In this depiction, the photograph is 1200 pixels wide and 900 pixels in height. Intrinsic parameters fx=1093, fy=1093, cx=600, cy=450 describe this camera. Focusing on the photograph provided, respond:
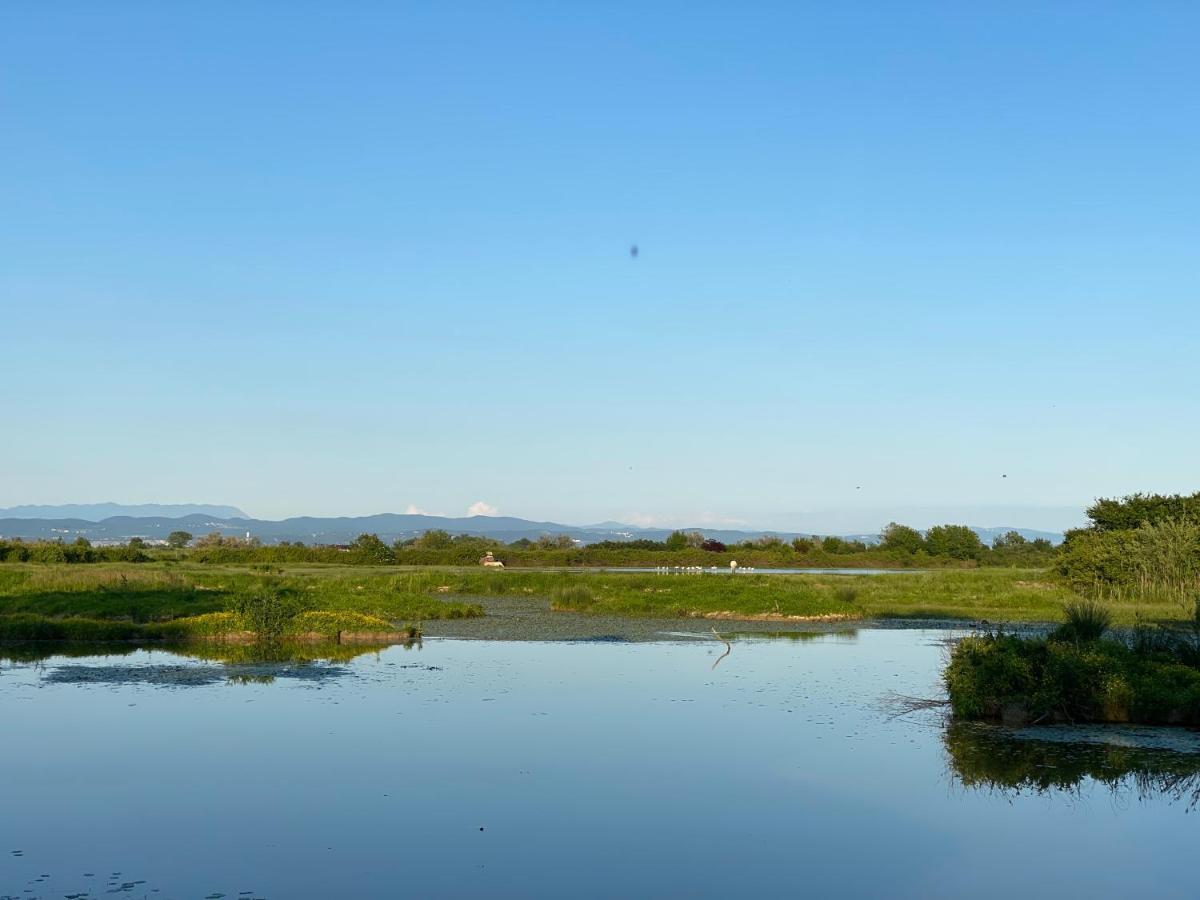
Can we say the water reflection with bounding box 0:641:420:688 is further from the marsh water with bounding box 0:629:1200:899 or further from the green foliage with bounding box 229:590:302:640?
the green foliage with bounding box 229:590:302:640

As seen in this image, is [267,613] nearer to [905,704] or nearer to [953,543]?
[905,704]

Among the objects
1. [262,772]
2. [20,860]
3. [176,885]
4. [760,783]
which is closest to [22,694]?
[262,772]

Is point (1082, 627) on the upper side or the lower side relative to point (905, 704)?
upper

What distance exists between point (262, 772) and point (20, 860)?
3.59m

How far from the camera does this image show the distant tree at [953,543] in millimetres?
89875

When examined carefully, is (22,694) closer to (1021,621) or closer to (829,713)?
(829,713)

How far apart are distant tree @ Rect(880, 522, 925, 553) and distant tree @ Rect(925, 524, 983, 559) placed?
0.73 m

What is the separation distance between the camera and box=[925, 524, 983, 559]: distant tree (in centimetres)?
8988

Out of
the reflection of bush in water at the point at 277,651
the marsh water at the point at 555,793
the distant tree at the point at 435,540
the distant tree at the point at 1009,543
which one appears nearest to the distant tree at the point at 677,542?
the distant tree at the point at 435,540

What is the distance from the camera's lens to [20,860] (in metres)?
9.30

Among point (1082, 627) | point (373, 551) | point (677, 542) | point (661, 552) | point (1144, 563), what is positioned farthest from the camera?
point (677, 542)

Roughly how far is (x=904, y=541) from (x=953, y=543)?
3.96 m

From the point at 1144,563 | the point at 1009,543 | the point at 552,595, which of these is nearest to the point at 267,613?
the point at 552,595

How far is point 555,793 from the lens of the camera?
12.0 m
